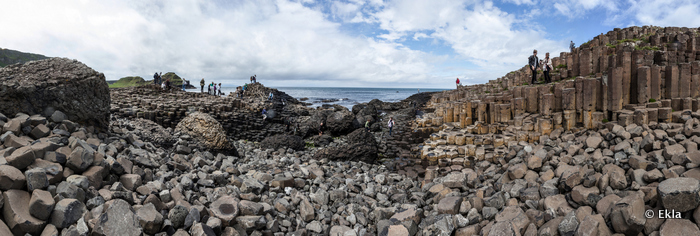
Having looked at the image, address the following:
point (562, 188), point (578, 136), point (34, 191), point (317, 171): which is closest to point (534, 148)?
point (578, 136)

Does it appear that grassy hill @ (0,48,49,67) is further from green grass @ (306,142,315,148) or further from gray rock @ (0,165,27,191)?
gray rock @ (0,165,27,191)

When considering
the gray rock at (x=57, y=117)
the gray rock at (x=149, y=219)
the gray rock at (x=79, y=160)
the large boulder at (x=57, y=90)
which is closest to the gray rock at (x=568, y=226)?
the gray rock at (x=149, y=219)

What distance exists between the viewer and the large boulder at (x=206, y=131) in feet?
38.1

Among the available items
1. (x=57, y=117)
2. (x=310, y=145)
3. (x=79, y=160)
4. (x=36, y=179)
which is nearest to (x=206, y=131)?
(x=57, y=117)

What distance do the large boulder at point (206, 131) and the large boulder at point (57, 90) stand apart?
3.37 metres

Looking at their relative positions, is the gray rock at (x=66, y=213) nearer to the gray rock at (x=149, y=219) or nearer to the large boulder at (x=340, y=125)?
the gray rock at (x=149, y=219)

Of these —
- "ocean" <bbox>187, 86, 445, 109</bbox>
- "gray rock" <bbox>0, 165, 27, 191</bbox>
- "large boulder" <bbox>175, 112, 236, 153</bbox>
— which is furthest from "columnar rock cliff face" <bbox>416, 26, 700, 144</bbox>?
"ocean" <bbox>187, 86, 445, 109</bbox>

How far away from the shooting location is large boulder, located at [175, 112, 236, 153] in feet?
38.1

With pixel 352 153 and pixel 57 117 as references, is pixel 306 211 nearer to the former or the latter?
pixel 57 117

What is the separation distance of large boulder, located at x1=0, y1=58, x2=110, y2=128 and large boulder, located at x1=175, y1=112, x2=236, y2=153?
3.37 m

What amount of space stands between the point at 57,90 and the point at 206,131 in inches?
194

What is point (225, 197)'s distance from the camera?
577cm

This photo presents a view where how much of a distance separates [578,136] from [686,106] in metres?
2.36

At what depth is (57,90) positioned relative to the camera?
7188 millimetres
